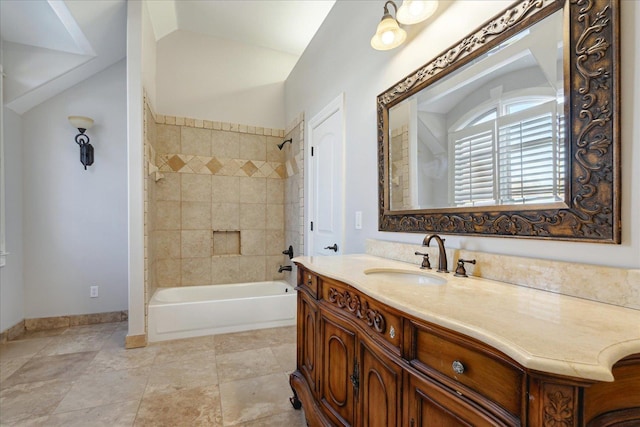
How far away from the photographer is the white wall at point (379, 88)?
30.5 inches

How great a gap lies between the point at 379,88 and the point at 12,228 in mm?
3514

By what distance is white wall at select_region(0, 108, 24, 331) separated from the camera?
8.45 ft

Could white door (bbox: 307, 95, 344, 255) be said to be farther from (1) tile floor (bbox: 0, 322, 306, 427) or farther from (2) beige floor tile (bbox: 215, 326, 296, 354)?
(1) tile floor (bbox: 0, 322, 306, 427)

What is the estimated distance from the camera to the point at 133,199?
2.53 metres

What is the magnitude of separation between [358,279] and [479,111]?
88 centimetres

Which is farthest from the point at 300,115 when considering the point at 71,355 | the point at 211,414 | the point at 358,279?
the point at 71,355

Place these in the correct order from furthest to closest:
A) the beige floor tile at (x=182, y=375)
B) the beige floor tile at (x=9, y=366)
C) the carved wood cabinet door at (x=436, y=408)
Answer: the beige floor tile at (x=9, y=366) → the beige floor tile at (x=182, y=375) → the carved wood cabinet door at (x=436, y=408)

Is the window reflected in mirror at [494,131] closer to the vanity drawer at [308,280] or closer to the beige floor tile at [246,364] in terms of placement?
the vanity drawer at [308,280]

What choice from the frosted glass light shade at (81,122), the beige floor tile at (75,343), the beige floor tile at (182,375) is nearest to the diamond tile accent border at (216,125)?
the frosted glass light shade at (81,122)

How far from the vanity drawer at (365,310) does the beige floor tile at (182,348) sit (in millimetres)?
1691

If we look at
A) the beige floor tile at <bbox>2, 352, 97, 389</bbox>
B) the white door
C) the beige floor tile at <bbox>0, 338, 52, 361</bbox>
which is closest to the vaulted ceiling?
the white door

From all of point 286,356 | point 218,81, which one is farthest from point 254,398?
point 218,81

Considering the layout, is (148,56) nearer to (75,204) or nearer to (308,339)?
(75,204)

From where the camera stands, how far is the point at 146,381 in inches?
78.0
